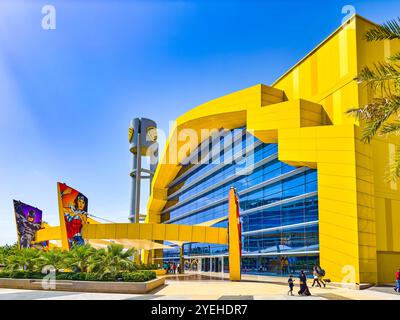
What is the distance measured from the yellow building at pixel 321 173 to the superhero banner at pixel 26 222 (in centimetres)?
3362

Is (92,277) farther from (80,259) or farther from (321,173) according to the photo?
(321,173)

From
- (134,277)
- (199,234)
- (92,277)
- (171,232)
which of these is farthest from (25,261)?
(199,234)

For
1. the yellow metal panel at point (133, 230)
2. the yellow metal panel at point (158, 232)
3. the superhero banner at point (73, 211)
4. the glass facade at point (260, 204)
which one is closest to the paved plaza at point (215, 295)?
the glass facade at point (260, 204)

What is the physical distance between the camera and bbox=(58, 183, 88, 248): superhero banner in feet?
134

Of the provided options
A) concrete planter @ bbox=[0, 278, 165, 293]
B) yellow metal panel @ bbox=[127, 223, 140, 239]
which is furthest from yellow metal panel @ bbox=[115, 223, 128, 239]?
concrete planter @ bbox=[0, 278, 165, 293]

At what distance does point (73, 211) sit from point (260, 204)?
62.6 feet

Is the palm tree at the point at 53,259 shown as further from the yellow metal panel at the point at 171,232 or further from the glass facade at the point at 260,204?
the glass facade at the point at 260,204

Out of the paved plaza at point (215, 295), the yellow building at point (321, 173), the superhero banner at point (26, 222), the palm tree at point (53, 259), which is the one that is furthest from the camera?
the superhero banner at point (26, 222)

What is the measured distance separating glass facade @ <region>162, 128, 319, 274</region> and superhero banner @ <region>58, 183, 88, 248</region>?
1562 centimetres

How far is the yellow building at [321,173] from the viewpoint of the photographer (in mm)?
26672

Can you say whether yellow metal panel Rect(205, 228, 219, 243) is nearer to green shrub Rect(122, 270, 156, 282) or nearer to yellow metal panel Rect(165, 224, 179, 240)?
yellow metal panel Rect(165, 224, 179, 240)
